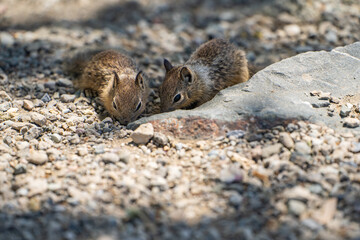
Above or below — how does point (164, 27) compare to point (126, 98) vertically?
above

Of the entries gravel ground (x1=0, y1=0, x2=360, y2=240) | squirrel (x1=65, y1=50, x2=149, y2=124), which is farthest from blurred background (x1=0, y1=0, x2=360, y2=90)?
gravel ground (x1=0, y1=0, x2=360, y2=240)

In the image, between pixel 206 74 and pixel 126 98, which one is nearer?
pixel 126 98

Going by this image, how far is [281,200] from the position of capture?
10.6 ft

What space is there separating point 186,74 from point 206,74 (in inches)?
19.2

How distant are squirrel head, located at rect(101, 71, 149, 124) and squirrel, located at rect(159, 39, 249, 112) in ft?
1.03

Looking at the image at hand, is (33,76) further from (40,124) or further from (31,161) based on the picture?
(31,161)

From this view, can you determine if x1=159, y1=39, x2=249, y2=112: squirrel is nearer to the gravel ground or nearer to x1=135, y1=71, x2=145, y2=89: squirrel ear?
x1=135, y1=71, x2=145, y2=89: squirrel ear

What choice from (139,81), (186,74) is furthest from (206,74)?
(139,81)

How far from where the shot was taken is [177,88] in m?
5.47

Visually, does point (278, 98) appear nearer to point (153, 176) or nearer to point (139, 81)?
point (153, 176)

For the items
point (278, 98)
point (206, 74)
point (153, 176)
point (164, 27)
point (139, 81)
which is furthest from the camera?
point (164, 27)

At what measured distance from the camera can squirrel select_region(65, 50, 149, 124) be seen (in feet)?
16.9

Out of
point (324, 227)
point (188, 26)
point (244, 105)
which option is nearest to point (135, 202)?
point (324, 227)

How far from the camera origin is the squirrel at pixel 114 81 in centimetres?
516
